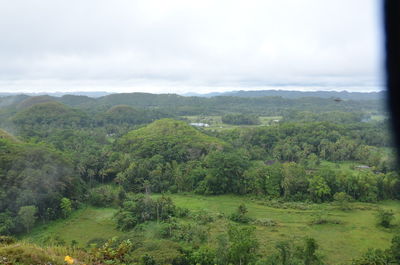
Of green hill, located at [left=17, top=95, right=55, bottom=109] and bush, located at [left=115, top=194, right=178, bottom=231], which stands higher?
green hill, located at [left=17, top=95, right=55, bottom=109]

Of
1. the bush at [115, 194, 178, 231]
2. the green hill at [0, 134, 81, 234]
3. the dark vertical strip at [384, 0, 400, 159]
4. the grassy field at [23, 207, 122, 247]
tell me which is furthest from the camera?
the green hill at [0, 134, 81, 234]

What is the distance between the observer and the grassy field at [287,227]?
56.6ft

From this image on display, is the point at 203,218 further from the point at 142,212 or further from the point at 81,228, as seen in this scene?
the point at 81,228

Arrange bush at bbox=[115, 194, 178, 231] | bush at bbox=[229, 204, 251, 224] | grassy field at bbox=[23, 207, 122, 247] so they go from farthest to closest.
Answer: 1. bush at bbox=[229, 204, 251, 224]
2. bush at bbox=[115, 194, 178, 231]
3. grassy field at bbox=[23, 207, 122, 247]

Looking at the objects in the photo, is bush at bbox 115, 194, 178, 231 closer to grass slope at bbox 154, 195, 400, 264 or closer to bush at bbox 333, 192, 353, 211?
grass slope at bbox 154, 195, 400, 264

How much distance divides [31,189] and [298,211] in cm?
2339

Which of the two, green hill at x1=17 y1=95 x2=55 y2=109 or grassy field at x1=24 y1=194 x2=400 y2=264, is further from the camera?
green hill at x1=17 y1=95 x2=55 y2=109

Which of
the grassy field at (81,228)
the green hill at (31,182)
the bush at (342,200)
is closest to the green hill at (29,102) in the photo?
the green hill at (31,182)

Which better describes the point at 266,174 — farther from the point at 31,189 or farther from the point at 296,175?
the point at 31,189

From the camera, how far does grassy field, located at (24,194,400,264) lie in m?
17.2

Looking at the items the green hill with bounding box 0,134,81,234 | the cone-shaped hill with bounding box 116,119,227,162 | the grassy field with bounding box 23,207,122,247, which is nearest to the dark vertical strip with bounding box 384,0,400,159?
the grassy field with bounding box 23,207,122,247

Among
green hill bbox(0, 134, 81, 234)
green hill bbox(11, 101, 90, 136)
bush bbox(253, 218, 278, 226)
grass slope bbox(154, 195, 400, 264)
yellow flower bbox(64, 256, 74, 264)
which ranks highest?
green hill bbox(11, 101, 90, 136)

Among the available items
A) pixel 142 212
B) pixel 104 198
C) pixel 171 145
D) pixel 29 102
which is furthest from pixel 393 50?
pixel 29 102

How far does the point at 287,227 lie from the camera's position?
19844mm
